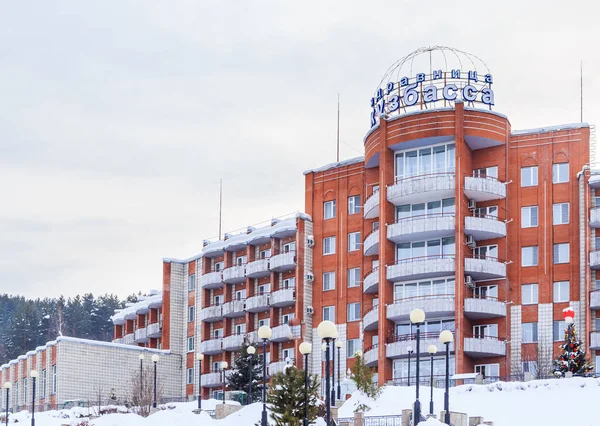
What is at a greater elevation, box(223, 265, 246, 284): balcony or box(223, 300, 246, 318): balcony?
box(223, 265, 246, 284): balcony

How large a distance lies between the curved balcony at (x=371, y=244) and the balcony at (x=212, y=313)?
1736cm

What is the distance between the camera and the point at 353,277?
270 feet

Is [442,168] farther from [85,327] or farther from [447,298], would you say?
[85,327]

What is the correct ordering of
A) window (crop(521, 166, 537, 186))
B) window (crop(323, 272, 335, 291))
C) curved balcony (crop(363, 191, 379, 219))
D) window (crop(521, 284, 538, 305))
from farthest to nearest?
window (crop(323, 272, 335, 291)) < curved balcony (crop(363, 191, 379, 219)) < window (crop(521, 166, 537, 186)) < window (crop(521, 284, 538, 305))

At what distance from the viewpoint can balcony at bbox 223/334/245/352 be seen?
294 feet

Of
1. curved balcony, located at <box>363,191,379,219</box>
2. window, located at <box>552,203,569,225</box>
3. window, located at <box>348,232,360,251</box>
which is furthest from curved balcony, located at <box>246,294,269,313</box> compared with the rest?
window, located at <box>552,203,569,225</box>

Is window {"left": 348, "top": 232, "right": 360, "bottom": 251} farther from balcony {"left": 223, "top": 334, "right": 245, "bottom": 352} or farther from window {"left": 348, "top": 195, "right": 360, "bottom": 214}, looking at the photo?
balcony {"left": 223, "top": 334, "right": 245, "bottom": 352}

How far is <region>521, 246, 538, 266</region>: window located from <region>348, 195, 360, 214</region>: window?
1355cm

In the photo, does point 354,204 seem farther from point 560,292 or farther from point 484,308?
point 560,292

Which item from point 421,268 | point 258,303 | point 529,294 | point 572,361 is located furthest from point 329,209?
point 572,361

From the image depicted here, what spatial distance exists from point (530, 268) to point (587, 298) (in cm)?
462

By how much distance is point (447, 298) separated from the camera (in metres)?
73.9

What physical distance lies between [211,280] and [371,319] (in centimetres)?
2016

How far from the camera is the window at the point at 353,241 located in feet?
271
